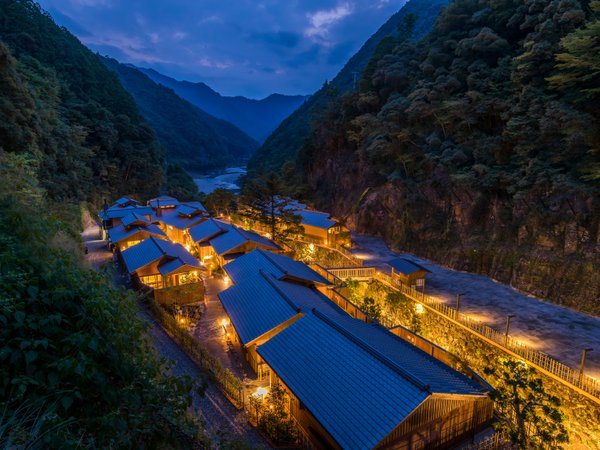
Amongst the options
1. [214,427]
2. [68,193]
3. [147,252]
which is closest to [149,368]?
[214,427]

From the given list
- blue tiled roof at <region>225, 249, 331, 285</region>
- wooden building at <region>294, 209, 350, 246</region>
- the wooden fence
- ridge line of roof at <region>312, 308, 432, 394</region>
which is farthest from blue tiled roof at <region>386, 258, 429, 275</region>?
the wooden fence

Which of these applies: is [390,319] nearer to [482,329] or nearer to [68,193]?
[482,329]

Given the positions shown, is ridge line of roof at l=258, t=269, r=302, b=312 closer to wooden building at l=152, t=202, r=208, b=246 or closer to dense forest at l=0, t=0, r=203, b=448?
→ dense forest at l=0, t=0, r=203, b=448

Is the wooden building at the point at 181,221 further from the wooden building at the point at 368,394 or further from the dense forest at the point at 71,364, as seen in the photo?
the wooden building at the point at 368,394

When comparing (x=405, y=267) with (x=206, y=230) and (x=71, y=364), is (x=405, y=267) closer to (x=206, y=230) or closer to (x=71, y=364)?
(x=71, y=364)

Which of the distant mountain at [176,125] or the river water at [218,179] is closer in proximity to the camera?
the river water at [218,179]

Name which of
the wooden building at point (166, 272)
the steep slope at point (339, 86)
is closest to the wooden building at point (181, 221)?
the wooden building at point (166, 272)

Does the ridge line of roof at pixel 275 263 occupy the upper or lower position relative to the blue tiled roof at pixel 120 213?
upper
